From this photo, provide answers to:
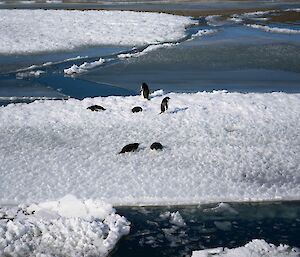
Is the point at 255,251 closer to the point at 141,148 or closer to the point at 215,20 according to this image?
the point at 141,148

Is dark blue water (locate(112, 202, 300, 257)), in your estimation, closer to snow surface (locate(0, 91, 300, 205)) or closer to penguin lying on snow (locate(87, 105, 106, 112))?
snow surface (locate(0, 91, 300, 205))

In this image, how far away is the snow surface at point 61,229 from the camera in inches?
199

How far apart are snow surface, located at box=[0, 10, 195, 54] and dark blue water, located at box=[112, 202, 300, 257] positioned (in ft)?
39.8

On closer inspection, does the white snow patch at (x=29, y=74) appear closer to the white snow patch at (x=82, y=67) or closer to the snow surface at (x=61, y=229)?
the white snow patch at (x=82, y=67)

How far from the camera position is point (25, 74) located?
516 inches

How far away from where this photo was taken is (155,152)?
25.0 feet

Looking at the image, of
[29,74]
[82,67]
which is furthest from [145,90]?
[29,74]

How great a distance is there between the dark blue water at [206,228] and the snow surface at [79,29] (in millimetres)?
12124

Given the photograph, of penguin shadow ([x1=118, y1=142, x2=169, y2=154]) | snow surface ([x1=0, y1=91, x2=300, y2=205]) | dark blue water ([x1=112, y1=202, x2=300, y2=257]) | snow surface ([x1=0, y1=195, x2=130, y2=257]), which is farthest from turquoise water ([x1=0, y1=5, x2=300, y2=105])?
dark blue water ([x1=112, y1=202, x2=300, y2=257])

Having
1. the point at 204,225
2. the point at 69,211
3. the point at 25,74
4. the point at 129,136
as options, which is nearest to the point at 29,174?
the point at 69,211

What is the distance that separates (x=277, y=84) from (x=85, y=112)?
4.87 meters

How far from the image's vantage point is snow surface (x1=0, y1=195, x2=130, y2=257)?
5.05 meters

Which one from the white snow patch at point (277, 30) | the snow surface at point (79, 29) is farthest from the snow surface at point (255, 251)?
the white snow patch at point (277, 30)

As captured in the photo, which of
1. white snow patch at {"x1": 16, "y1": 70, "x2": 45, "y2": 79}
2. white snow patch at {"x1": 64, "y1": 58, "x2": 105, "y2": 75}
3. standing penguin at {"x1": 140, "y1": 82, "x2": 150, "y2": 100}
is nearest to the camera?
standing penguin at {"x1": 140, "y1": 82, "x2": 150, "y2": 100}
